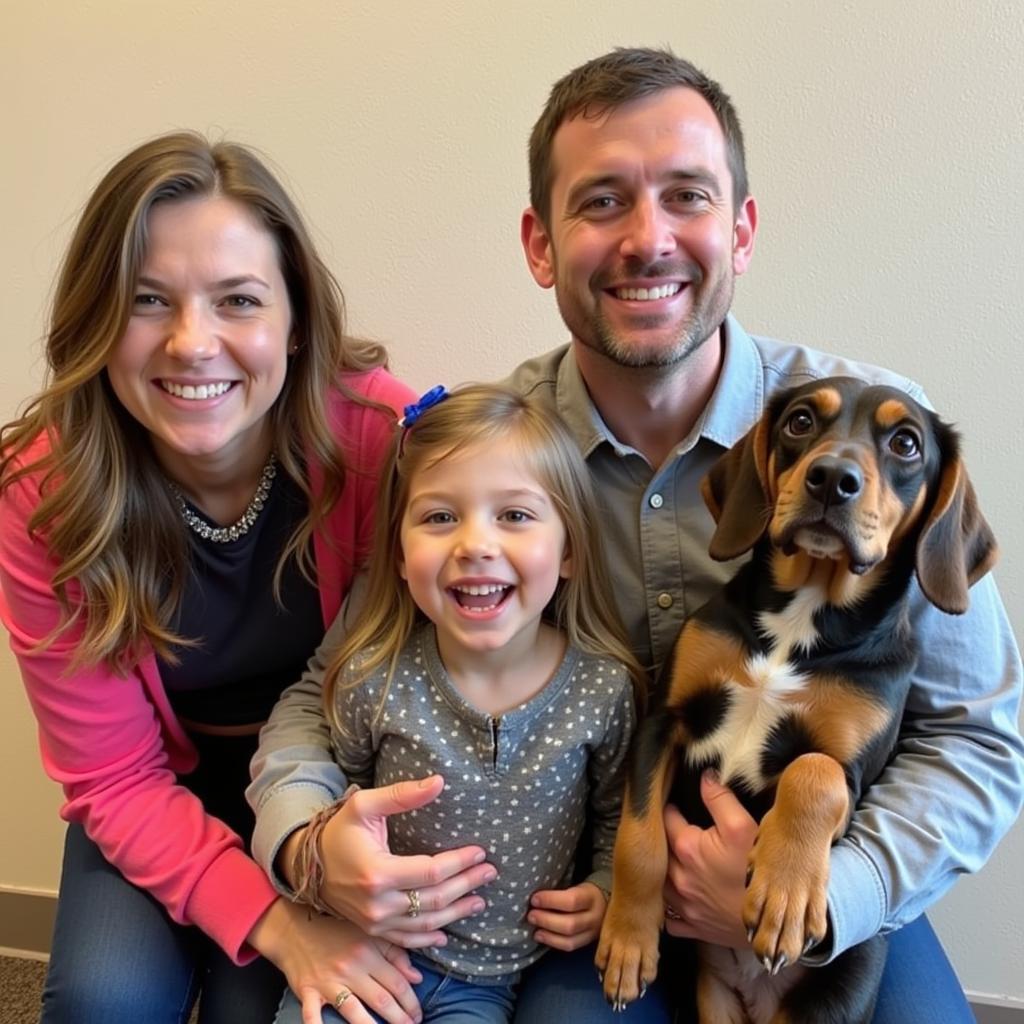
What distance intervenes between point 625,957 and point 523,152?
1.37 metres

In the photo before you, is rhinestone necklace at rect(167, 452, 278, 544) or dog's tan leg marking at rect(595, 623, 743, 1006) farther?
rhinestone necklace at rect(167, 452, 278, 544)

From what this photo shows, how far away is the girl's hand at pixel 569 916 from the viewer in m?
1.25

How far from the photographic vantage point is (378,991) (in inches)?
48.2

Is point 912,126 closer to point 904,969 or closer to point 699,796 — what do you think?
point 699,796

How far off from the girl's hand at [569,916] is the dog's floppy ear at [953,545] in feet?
1.95

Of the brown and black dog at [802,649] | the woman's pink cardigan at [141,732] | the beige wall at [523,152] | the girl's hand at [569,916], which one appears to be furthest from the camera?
the beige wall at [523,152]

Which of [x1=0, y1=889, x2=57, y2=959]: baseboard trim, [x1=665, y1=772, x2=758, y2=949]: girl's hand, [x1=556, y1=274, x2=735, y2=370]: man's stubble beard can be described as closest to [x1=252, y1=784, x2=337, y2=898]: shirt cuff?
[x1=665, y1=772, x2=758, y2=949]: girl's hand

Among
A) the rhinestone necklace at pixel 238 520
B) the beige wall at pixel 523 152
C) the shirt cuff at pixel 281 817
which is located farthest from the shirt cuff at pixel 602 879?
the beige wall at pixel 523 152

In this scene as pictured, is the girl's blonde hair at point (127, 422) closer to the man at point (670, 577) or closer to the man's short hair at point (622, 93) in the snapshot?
the man at point (670, 577)

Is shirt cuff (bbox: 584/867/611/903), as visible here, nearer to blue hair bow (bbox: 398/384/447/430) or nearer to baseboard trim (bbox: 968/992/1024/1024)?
blue hair bow (bbox: 398/384/447/430)

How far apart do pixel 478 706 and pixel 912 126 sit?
1.23 m

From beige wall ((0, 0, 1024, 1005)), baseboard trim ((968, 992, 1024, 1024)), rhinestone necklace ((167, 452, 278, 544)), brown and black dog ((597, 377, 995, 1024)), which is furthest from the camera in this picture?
baseboard trim ((968, 992, 1024, 1024))

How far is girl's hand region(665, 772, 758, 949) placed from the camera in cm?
118

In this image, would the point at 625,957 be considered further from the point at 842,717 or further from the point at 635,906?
the point at 842,717
